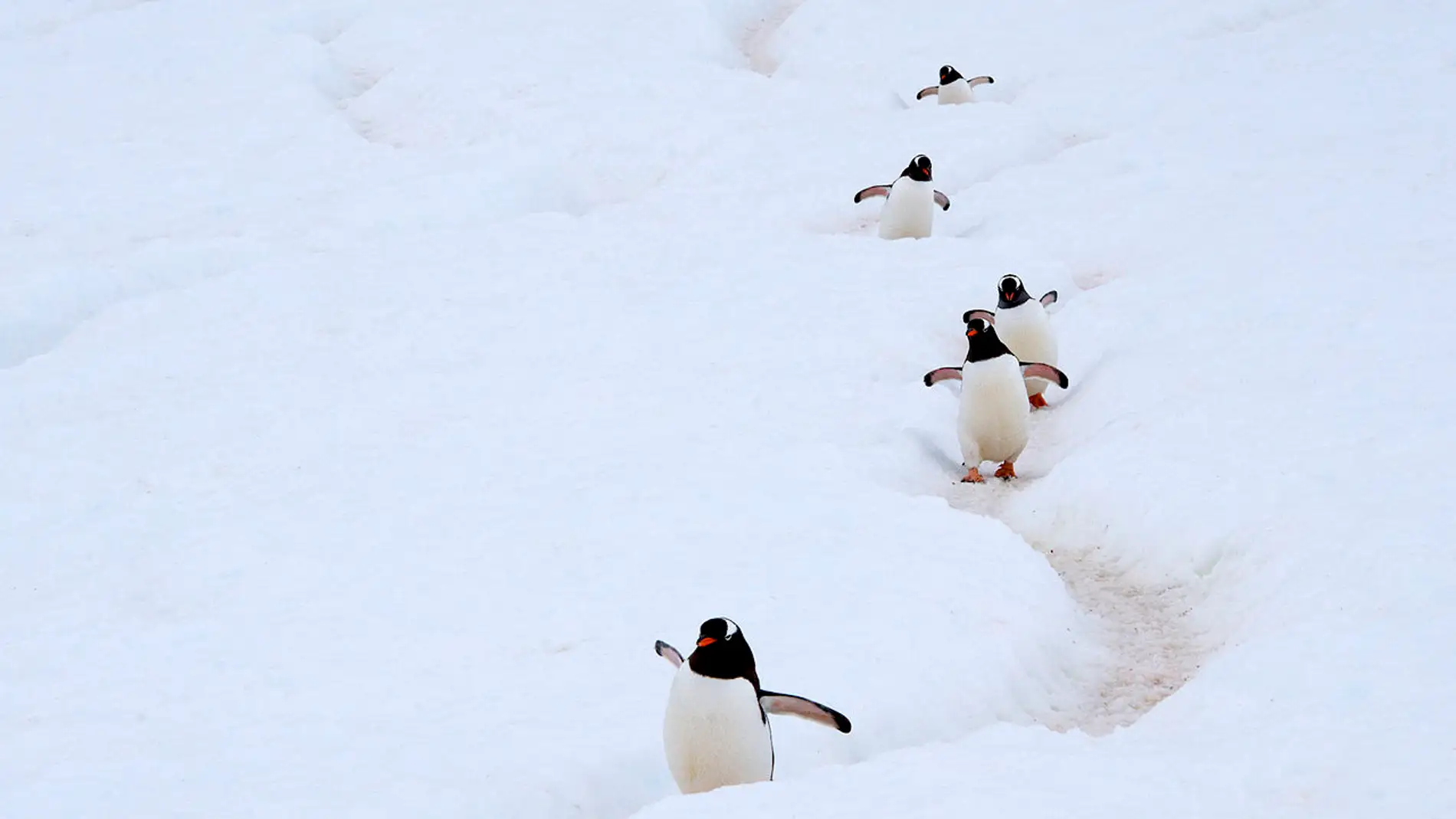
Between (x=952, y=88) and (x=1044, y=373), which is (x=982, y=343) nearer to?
(x=1044, y=373)

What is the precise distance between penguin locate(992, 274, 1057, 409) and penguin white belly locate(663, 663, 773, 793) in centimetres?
609

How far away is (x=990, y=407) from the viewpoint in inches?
377

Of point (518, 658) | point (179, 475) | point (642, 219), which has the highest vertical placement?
point (518, 658)

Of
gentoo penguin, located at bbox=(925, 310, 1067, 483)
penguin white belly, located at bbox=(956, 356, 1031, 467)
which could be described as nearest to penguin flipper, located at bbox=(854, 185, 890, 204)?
gentoo penguin, located at bbox=(925, 310, 1067, 483)

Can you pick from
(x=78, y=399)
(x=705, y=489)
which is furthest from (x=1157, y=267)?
(x=78, y=399)

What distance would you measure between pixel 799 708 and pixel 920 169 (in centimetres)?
943

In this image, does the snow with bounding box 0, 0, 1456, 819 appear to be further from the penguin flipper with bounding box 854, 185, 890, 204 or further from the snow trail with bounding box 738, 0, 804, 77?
the snow trail with bounding box 738, 0, 804, 77

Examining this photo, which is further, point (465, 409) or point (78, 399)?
point (78, 399)

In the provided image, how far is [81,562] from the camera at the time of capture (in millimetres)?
8375

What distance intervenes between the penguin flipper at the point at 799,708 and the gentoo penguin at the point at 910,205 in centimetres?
928

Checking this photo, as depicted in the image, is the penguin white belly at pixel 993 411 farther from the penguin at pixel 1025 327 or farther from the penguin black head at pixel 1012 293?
the penguin black head at pixel 1012 293

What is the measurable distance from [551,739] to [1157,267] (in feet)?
28.2

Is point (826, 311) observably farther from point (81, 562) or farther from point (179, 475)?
point (81, 562)

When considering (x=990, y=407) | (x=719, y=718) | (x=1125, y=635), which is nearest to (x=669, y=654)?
(x=719, y=718)
